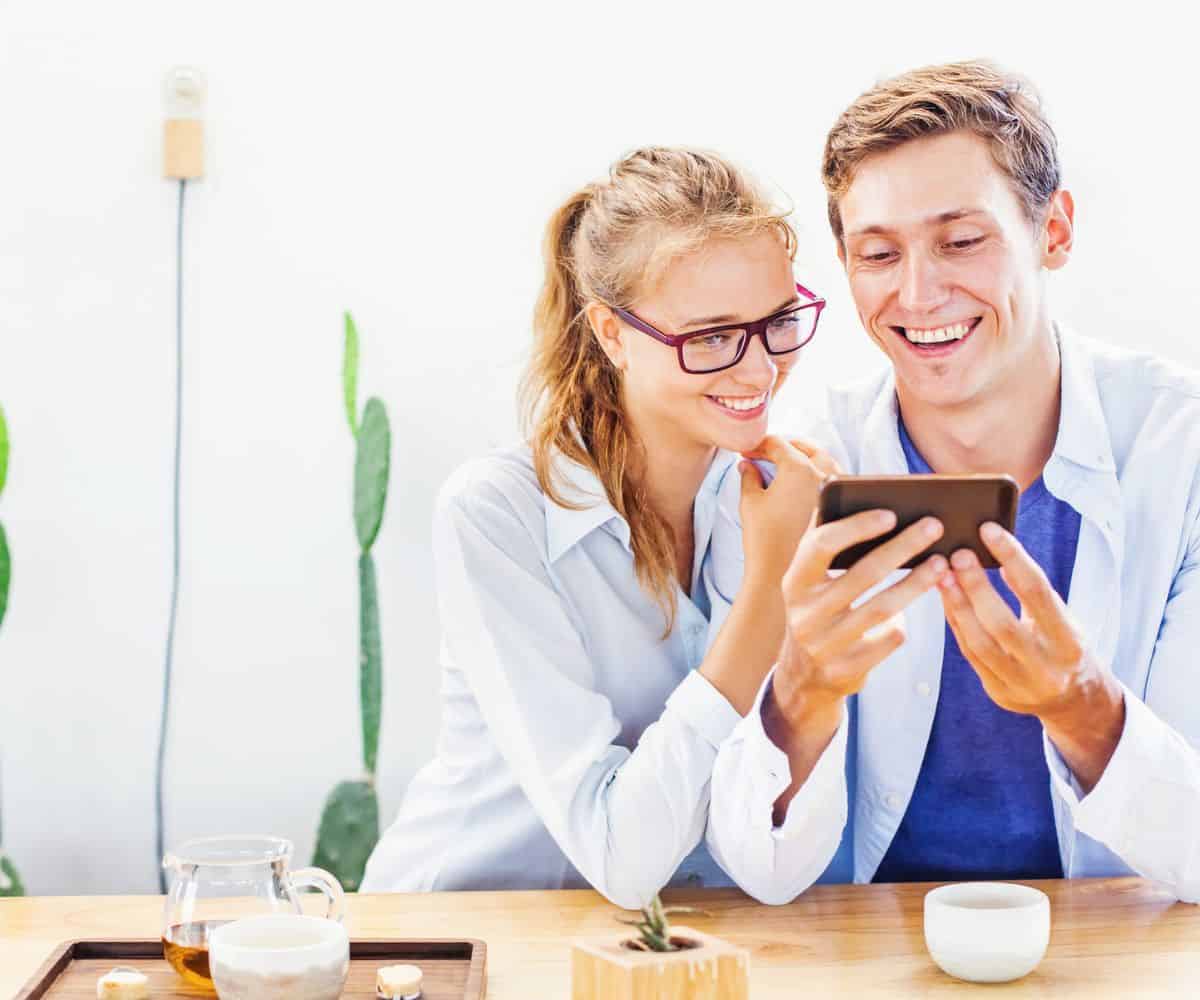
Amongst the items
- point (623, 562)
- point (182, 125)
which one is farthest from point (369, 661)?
point (623, 562)

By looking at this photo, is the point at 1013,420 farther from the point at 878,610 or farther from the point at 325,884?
the point at 325,884

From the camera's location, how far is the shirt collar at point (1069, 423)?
1.94 metres

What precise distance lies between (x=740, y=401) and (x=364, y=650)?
144cm

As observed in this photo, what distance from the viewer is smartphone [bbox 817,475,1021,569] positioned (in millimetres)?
1411

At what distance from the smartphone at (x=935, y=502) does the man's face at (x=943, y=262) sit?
49cm

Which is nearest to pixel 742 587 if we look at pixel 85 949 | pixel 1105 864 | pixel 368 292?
pixel 1105 864

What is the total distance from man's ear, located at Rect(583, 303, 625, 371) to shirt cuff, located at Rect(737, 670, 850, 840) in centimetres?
50

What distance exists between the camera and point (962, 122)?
6.15 ft

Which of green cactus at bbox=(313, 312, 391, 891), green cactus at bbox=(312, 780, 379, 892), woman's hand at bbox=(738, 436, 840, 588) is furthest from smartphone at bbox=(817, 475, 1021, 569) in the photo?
green cactus at bbox=(312, 780, 379, 892)

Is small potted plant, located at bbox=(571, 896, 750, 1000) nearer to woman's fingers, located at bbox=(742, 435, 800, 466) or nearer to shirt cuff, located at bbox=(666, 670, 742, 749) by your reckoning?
shirt cuff, located at bbox=(666, 670, 742, 749)

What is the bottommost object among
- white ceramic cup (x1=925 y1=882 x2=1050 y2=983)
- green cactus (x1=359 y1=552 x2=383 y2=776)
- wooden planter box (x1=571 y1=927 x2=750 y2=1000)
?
green cactus (x1=359 y1=552 x2=383 y2=776)

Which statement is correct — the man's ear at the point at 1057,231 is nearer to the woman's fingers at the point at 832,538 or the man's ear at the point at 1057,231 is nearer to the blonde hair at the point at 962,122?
the blonde hair at the point at 962,122

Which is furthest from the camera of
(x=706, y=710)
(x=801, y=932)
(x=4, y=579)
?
(x=4, y=579)

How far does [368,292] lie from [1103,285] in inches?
60.1
